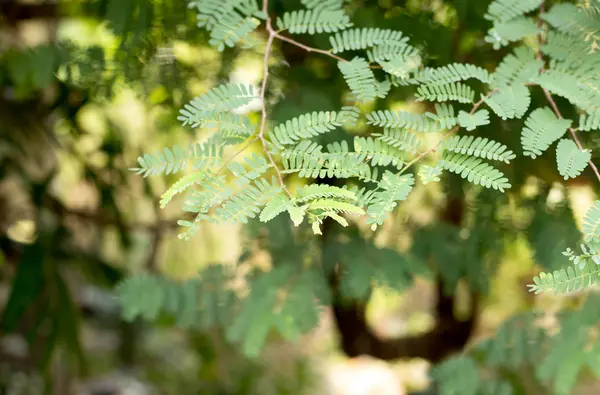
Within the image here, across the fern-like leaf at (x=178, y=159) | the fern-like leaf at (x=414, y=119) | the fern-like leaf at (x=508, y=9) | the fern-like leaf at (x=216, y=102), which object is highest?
the fern-like leaf at (x=508, y=9)

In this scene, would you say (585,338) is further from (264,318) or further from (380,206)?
(380,206)

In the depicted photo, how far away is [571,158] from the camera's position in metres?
0.57

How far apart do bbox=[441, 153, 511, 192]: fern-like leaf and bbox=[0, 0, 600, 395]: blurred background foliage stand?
21cm

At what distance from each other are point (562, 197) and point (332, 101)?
1.50ft

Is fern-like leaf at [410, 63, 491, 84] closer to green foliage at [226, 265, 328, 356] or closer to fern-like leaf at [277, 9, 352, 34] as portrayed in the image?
fern-like leaf at [277, 9, 352, 34]

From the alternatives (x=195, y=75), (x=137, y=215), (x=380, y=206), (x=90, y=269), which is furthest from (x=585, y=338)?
(x=137, y=215)

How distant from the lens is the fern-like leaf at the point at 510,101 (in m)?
0.62

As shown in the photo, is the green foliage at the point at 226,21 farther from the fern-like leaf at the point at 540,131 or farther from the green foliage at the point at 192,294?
the green foliage at the point at 192,294

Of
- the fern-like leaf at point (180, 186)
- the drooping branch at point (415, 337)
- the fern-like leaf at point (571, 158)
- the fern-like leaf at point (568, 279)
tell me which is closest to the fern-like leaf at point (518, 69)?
the fern-like leaf at point (571, 158)

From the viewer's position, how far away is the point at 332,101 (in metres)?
0.98

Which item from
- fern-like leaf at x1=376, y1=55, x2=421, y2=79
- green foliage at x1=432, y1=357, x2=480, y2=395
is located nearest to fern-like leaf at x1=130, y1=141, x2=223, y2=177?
fern-like leaf at x1=376, y1=55, x2=421, y2=79

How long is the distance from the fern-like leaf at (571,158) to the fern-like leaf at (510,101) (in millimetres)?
61

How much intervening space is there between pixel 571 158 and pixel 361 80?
231mm

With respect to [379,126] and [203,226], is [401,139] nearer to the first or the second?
[379,126]
